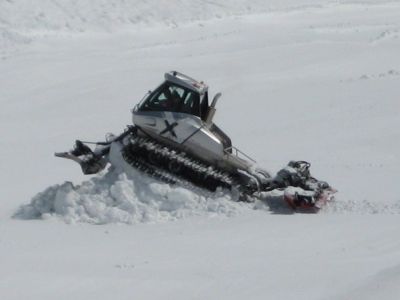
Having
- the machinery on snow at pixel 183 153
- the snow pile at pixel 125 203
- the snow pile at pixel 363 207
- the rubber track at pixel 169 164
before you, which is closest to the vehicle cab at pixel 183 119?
the machinery on snow at pixel 183 153

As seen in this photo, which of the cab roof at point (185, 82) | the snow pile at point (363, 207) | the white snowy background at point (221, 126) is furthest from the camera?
the cab roof at point (185, 82)

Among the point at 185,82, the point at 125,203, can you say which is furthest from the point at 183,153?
the point at 125,203

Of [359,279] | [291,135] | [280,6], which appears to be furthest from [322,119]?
[280,6]

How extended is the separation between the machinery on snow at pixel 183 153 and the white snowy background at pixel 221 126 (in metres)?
0.31

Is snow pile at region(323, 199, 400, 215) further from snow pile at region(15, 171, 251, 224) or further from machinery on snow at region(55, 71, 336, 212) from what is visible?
snow pile at region(15, 171, 251, 224)

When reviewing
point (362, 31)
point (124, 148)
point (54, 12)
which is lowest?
point (124, 148)

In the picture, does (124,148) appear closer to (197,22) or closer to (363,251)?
(363,251)

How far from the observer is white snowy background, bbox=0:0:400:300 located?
812 cm

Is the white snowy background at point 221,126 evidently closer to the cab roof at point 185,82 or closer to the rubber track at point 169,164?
the rubber track at point 169,164

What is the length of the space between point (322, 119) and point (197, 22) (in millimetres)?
12243

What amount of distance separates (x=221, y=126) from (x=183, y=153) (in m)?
6.34

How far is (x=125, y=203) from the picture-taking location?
11.9 meters

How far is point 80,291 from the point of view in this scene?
7527 mm

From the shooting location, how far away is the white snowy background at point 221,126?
320 inches
